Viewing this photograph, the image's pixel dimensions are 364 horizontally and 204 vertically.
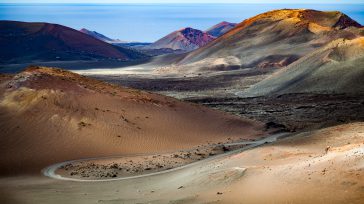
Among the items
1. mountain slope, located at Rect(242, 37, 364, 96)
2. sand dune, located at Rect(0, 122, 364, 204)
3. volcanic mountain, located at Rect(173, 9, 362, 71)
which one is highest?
volcanic mountain, located at Rect(173, 9, 362, 71)

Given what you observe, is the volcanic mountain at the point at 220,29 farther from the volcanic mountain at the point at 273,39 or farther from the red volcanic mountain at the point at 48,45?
the volcanic mountain at the point at 273,39

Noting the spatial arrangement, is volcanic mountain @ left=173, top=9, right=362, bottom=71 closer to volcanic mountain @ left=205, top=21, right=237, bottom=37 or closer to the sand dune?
the sand dune

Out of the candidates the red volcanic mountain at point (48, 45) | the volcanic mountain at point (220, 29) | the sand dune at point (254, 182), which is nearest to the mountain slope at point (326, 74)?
the sand dune at point (254, 182)

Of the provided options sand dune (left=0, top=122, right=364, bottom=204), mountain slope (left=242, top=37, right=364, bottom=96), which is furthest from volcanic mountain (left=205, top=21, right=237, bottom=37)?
sand dune (left=0, top=122, right=364, bottom=204)

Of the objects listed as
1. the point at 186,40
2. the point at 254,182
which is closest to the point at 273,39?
A: the point at 186,40

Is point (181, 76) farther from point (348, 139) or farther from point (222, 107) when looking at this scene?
point (348, 139)

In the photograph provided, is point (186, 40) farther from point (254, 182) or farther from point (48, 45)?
point (254, 182)
